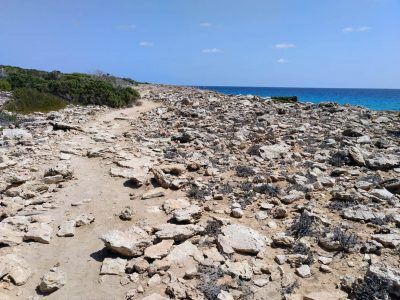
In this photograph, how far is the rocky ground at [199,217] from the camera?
4.91 m

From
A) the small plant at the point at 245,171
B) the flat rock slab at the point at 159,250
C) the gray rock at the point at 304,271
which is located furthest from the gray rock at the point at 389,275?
the small plant at the point at 245,171

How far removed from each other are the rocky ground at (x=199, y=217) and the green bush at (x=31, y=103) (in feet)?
21.0

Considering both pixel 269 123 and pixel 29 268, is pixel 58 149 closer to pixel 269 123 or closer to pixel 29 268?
pixel 29 268

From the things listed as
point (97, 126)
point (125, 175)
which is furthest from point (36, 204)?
point (97, 126)

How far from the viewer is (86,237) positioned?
20.5ft

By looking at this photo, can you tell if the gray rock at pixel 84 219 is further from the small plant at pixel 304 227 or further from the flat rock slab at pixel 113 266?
the small plant at pixel 304 227

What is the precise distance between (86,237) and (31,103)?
15.1m

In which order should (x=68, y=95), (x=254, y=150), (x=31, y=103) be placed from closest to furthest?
(x=254, y=150) → (x=31, y=103) → (x=68, y=95)

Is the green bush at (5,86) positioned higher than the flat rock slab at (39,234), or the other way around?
the green bush at (5,86)

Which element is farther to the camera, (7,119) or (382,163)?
(7,119)

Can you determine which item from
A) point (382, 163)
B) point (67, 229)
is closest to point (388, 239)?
point (382, 163)

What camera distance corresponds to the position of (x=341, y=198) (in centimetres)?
722

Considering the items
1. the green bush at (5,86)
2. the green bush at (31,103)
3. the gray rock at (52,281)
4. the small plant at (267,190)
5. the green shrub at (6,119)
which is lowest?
the gray rock at (52,281)

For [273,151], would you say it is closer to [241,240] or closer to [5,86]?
[241,240]
